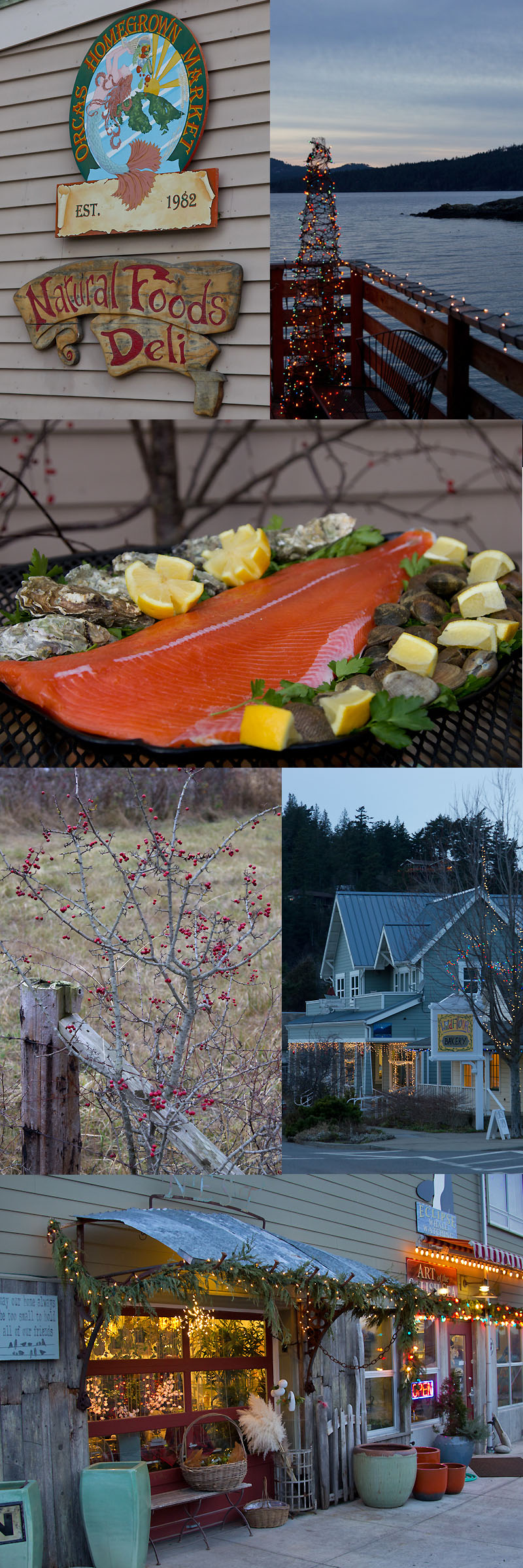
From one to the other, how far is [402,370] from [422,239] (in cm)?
73

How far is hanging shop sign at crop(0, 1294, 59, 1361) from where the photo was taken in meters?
5.16

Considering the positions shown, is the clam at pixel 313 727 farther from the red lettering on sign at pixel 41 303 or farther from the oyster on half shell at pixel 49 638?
the red lettering on sign at pixel 41 303

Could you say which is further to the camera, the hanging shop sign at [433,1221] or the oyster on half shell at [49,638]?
the hanging shop sign at [433,1221]

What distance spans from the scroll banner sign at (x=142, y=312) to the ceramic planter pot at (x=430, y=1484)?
6421mm

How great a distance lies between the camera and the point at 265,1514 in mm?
6609

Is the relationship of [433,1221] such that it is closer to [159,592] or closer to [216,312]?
[159,592]

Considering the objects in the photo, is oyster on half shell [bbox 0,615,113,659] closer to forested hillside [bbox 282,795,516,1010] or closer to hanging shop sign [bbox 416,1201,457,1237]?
forested hillside [bbox 282,795,516,1010]

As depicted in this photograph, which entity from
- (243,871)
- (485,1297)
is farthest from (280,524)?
(485,1297)

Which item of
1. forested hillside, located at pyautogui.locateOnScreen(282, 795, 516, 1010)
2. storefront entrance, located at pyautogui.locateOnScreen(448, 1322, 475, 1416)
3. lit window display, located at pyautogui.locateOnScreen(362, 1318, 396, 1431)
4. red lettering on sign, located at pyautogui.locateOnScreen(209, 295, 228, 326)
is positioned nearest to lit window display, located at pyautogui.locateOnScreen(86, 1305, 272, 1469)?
lit window display, located at pyautogui.locateOnScreen(362, 1318, 396, 1431)

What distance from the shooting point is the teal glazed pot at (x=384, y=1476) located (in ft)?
24.2

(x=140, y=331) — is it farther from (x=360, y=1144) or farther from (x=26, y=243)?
(x=360, y=1144)

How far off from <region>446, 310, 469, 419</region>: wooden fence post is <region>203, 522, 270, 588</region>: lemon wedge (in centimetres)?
145

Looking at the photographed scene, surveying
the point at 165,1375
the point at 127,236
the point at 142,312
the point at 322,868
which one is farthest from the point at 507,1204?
the point at 127,236

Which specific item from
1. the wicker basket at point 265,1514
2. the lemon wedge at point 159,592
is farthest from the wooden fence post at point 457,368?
the wicker basket at point 265,1514
